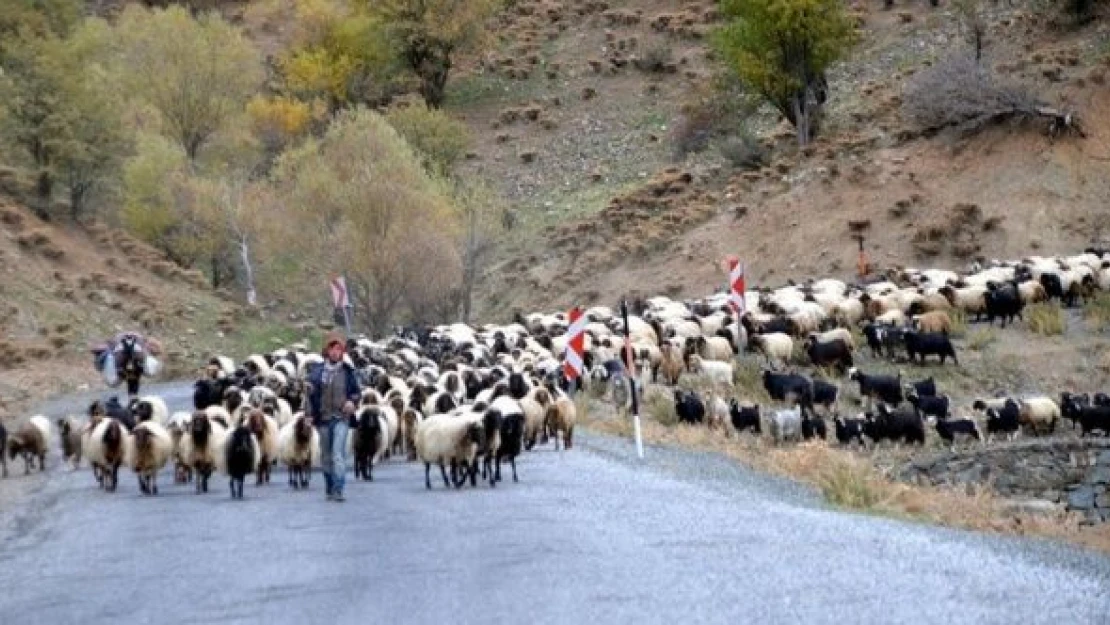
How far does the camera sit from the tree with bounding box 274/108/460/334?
1918 inches

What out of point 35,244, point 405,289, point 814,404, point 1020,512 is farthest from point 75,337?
point 1020,512

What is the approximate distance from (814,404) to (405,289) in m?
20.6

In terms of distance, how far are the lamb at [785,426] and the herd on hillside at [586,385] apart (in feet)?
0.14

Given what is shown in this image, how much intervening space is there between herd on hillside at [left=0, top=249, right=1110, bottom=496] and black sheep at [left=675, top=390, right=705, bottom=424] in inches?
0.9

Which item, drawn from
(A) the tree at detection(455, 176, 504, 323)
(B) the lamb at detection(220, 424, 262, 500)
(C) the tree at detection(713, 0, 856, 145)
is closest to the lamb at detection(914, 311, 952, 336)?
(A) the tree at detection(455, 176, 504, 323)

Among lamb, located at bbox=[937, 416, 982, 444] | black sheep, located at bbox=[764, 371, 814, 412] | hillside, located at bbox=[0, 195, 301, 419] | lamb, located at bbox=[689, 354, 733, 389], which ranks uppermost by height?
hillside, located at bbox=[0, 195, 301, 419]

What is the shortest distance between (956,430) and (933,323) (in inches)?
334

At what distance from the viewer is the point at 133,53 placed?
237 ft

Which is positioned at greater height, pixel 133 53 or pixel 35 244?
pixel 133 53

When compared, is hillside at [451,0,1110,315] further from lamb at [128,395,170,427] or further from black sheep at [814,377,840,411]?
lamb at [128,395,170,427]

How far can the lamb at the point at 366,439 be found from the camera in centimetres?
2166

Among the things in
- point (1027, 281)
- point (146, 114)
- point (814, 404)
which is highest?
point (146, 114)

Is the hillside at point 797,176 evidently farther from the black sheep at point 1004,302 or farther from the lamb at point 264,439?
the lamb at point 264,439

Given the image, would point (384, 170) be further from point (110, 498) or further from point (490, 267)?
point (110, 498)
